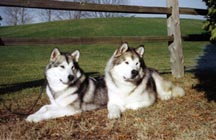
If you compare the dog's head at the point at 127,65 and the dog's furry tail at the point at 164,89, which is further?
the dog's furry tail at the point at 164,89

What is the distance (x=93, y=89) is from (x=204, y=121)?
1922mm

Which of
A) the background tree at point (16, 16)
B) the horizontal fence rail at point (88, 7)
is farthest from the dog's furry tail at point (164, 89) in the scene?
the background tree at point (16, 16)

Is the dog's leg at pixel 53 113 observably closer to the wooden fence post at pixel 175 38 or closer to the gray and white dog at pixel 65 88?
the gray and white dog at pixel 65 88

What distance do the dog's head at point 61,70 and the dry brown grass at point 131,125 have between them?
1.85 ft

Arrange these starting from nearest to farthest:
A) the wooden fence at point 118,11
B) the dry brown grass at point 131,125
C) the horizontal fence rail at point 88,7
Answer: the dry brown grass at point 131,125 → the horizontal fence rail at point 88,7 → the wooden fence at point 118,11

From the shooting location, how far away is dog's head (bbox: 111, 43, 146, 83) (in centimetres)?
539

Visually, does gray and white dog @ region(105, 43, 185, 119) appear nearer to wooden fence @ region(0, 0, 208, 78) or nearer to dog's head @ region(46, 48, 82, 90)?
dog's head @ region(46, 48, 82, 90)

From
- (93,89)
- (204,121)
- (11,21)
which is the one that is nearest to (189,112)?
(204,121)

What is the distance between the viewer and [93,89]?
570 centimetres

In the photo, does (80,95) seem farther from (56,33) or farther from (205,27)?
(56,33)

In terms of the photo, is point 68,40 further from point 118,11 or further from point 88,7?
point 118,11

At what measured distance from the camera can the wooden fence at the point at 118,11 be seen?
609cm

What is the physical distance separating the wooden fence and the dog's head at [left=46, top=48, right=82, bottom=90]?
112 cm

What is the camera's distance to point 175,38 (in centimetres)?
841
